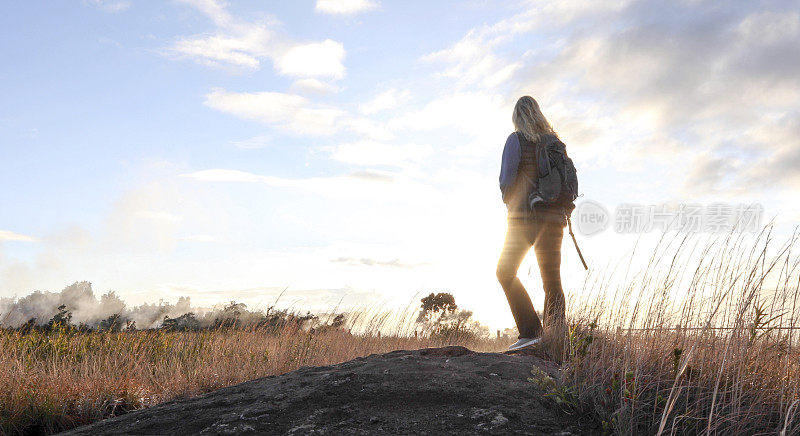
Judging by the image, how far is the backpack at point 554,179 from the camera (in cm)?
459

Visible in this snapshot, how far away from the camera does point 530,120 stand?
15.9 ft

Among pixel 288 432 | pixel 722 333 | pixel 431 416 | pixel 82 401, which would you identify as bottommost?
pixel 82 401

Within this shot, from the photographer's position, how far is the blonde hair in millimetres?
4801

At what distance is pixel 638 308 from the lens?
12.9ft

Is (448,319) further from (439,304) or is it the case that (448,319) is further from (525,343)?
(525,343)

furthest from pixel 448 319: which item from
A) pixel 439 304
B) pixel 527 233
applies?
pixel 527 233

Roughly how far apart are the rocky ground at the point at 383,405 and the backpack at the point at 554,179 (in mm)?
1422

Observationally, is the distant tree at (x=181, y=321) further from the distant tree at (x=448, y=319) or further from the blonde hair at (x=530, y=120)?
the blonde hair at (x=530, y=120)

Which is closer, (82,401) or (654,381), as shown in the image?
(654,381)

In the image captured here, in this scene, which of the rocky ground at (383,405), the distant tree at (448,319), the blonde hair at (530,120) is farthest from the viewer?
the distant tree at (448,319)

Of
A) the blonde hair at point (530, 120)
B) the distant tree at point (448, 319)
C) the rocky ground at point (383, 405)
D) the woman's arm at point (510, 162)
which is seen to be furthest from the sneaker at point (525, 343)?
the distant tree at point (448, 319)

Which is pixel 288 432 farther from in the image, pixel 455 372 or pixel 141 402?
pixel 141 402

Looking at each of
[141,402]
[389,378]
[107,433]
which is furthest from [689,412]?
[141,402]

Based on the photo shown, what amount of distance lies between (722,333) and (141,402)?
4662mm
